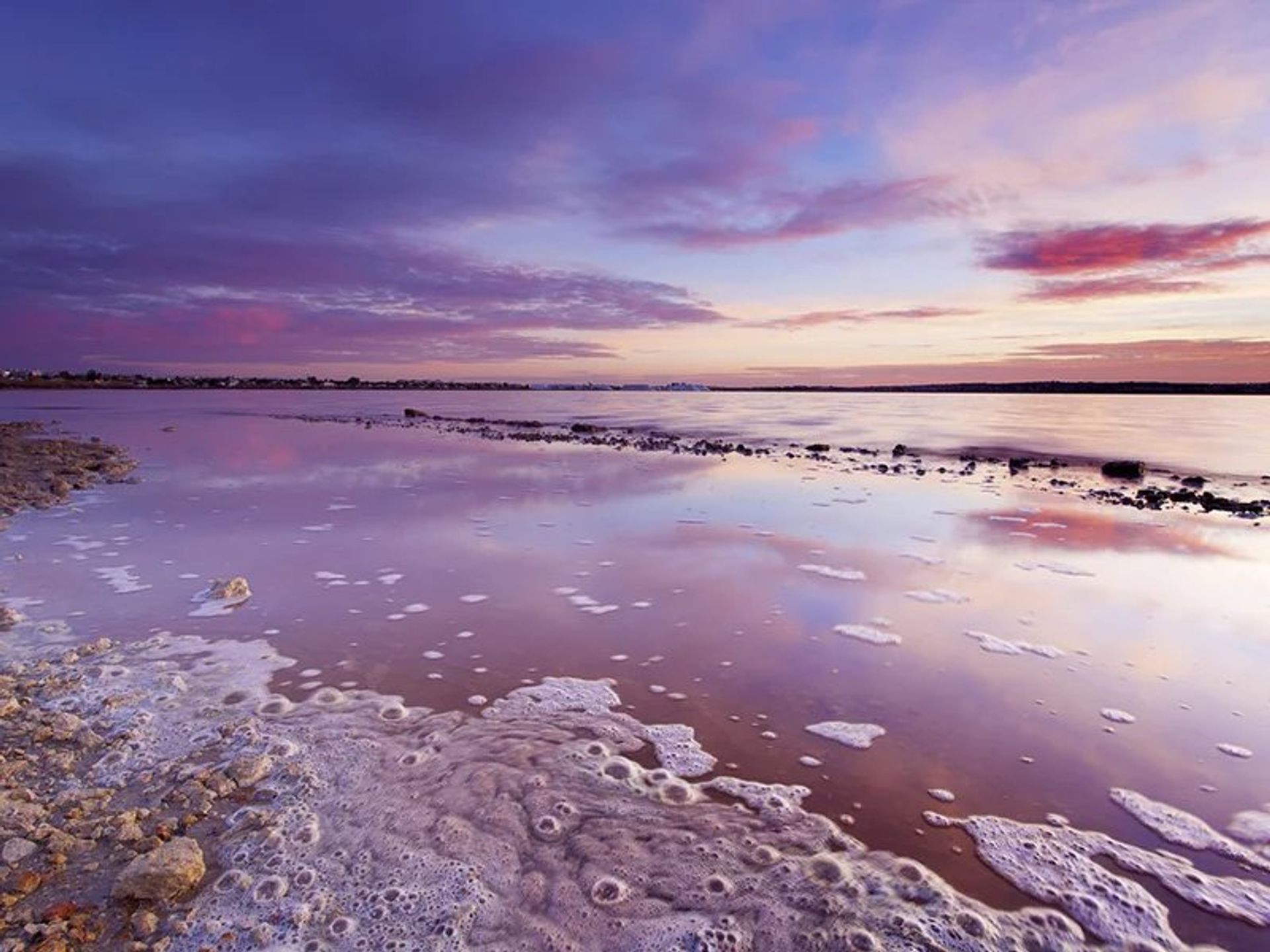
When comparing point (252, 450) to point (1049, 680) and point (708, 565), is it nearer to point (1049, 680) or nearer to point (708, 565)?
point (708, 565)

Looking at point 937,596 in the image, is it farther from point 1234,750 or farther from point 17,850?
point 17,850

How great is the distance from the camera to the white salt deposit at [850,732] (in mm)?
4328

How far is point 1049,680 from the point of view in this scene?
5238 millimetres

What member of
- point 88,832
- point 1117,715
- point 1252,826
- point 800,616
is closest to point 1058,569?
point 800,616

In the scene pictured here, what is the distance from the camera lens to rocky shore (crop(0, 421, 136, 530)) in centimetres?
1199

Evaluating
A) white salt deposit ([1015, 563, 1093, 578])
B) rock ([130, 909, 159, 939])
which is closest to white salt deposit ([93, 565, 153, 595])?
rock ([130, 909, 159, 939])

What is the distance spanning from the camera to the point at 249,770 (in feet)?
12.5

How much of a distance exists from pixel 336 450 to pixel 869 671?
20.9 meters

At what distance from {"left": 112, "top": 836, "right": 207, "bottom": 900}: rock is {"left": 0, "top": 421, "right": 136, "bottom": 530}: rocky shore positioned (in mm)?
9807

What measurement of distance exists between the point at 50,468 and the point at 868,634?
18293 millimetres

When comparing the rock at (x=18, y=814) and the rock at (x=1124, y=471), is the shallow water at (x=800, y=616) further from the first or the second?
the rock at (x=1124, y=471)

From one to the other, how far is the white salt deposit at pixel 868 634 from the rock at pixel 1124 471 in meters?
15.8

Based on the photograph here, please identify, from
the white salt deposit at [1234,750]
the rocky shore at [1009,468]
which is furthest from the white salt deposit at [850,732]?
the rocky shore at [1009,468]

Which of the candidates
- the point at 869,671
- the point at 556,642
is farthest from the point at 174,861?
the point at 869,671
